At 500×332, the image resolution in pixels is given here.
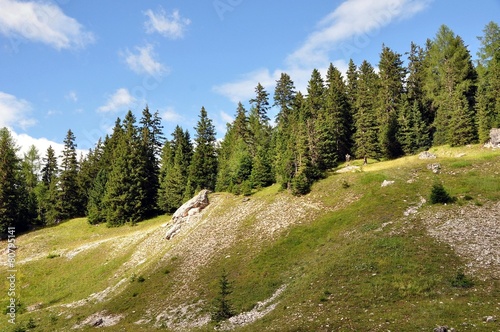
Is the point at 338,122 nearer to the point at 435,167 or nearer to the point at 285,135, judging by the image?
the point at 285,135

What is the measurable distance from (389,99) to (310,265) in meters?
67.6

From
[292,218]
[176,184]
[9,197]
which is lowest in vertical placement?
[292,218]

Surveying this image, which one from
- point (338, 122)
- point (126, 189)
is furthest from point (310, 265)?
point (126, 189)

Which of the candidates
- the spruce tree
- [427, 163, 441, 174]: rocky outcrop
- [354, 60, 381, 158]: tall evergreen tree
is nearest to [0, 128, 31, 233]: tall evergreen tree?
the spruce tree

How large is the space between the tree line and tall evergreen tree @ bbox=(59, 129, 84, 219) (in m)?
0.29

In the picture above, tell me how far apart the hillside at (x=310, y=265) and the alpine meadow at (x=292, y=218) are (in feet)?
0.65

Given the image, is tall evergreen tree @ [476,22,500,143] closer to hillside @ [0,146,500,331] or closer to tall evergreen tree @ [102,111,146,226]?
hillside @ [0,146,500,331]

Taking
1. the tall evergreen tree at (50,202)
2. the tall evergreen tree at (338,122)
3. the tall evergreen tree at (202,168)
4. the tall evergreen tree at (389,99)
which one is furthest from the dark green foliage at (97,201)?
the tall evergreen tree at (389,99)

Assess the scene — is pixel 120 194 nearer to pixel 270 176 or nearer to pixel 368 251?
pixel 270 176

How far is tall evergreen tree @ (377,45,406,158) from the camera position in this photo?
7800cm

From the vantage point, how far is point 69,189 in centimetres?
9850

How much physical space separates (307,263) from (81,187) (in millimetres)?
86666

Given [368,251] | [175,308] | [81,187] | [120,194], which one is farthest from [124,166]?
[368,251]

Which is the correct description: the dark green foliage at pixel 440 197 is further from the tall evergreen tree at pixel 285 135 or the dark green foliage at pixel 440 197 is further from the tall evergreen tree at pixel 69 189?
the tall evergreen tree at pixel 69 189
